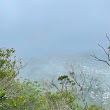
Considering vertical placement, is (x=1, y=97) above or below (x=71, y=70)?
below

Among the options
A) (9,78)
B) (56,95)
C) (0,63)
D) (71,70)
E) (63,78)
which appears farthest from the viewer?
(63,78)

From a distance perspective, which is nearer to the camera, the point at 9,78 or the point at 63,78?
the point at 9,78

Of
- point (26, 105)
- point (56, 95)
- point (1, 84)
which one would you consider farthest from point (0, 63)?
point (56, 95)

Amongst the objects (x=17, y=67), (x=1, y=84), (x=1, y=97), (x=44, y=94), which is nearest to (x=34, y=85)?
(x=44, y=94)

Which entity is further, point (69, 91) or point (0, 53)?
point (69, 91)

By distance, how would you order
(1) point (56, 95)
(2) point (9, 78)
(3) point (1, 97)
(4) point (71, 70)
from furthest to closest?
A: 1. (1) point (56, 95)
2. (2) point (9, 78)
3. (4) point (71, 70)
4. (3) point (1, 97)

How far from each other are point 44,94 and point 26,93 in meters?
2.04

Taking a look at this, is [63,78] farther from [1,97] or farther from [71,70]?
[1,97]

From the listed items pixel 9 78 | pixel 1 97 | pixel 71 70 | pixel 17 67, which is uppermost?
pixel 17 67

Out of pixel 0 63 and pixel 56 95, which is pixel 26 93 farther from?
pixel 0 63

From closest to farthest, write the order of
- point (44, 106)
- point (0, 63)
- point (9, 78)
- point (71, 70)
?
1. point (71, 70)
2. point (9, 78)
3. point (0, 63)
4. point (44, 106)

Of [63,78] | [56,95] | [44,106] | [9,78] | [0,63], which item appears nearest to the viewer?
[9,78]

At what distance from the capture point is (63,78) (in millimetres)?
27609

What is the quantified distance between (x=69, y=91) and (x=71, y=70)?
409 inches
